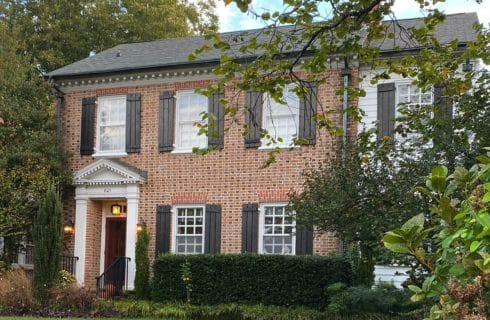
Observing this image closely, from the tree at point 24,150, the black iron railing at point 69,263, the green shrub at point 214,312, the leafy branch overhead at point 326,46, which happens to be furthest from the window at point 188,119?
the leafy branch overhead at point 326,46

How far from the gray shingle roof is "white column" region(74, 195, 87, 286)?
11.5 ft

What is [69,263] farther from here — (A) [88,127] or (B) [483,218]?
(B) [483,218]

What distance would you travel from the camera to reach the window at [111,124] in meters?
18.1

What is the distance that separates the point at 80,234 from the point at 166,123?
3.74 m

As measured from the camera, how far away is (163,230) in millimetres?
17250

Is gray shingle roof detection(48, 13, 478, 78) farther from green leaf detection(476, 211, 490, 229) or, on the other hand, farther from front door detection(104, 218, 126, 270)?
green leaf detection(476, 211, 490, 229)

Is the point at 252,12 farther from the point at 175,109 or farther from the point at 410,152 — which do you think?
the point at 175,109

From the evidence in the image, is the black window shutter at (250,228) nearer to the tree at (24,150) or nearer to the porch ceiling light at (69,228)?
the porch ceiling light at (69,228)

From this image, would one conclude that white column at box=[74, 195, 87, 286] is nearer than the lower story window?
No

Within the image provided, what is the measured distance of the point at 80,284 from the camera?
688 inches

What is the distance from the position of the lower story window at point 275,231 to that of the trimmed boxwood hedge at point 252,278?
148 cm

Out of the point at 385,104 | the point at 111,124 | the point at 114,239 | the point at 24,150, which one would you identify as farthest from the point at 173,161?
the point at 385,104

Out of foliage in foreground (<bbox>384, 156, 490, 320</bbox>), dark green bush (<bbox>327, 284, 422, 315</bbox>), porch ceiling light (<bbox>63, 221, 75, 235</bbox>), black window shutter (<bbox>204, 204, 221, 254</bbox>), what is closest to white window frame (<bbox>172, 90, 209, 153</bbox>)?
black window shutter (<bbox>204, 204, 221, 254</bbox>)

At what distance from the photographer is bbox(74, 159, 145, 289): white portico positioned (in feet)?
57.0
